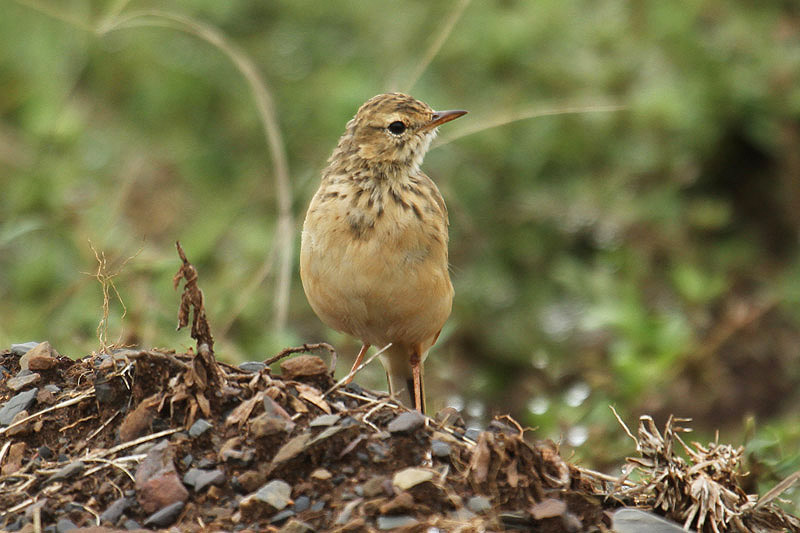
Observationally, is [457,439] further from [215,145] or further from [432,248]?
[215,145]

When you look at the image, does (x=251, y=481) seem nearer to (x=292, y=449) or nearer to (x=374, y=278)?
(x=292, y=449)

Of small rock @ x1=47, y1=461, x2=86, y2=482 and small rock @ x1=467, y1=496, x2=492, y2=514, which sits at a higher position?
small rock @ x1=47, y1=461, x2=86, y2=482

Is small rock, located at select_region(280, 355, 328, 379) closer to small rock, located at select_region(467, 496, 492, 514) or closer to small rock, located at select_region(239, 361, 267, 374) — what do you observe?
small rock, located at select_region(239, 361, 267, 374)

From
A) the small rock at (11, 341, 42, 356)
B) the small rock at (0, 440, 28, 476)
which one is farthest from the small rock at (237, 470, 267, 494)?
the small rock at (11, 341, 42, 356)

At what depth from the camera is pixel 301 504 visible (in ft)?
11.6

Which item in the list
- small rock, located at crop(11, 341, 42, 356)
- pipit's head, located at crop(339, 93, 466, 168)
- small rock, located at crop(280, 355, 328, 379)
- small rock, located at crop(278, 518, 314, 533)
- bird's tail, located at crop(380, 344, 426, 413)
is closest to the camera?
small rock, located at crop(278, 518, 314, 533)

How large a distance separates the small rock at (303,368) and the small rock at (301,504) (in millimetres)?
658

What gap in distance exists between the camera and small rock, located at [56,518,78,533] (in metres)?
3.48

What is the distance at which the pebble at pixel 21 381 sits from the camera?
13.7ft

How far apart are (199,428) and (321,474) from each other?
1.55 ft

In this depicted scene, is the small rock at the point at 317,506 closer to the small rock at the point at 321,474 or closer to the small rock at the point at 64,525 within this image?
the small rock at the point at 321,474

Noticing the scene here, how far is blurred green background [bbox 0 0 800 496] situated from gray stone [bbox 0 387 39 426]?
2.34 m

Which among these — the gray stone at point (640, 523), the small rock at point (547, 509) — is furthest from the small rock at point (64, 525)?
the gray stone at point (640, 523)

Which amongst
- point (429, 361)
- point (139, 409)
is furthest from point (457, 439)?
point (429, 361)
